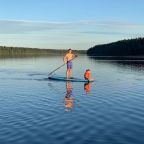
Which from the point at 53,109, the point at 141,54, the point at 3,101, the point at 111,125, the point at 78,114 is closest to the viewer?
the point at 111,125

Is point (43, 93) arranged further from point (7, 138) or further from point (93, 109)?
point (7, 138)

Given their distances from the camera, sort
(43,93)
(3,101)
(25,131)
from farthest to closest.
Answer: (43,93)
(3,101)
(25,131)

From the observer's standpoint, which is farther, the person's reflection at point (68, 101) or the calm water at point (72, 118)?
the person's reflection at point (68, 101)

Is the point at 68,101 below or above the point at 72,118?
above

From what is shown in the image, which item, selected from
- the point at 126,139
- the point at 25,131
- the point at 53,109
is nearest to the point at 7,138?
the point at 25,131

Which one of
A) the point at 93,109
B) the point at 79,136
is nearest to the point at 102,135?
the point at 79,136

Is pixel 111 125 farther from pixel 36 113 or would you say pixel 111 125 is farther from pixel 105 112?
pixel 36 113

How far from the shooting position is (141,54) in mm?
161500

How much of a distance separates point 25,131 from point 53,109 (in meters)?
4.94

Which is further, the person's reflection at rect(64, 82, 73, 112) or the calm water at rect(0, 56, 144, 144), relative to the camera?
the person's reflection at rect(64, 82, 73, 112)

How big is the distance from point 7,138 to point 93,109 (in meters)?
6.82

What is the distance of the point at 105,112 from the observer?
1900 cm

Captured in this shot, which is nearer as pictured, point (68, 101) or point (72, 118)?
point (72, 118)

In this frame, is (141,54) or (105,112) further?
(141,54)
